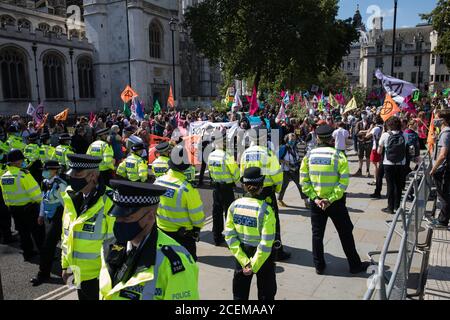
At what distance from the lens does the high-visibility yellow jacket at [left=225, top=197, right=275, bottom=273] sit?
3.60m

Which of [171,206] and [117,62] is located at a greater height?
[117,62]

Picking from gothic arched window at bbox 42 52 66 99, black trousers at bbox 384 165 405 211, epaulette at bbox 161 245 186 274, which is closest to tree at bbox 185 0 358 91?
gothic arched window at bbox 42 52 66 99

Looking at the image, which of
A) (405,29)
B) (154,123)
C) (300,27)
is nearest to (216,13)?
(300,27)

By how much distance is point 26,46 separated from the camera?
34000mm

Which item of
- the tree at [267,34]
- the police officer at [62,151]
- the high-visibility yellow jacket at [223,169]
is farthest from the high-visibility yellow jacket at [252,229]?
the tree at [267,34]

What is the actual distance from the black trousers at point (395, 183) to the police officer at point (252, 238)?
17.7 feet

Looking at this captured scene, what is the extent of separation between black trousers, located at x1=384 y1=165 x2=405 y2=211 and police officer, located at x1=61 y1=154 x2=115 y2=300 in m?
6.50

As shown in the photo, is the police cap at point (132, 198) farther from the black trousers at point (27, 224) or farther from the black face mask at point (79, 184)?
the black trousers at point (27, 224)

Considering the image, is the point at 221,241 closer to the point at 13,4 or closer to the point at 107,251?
the point at 107,251

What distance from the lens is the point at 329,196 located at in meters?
5.30

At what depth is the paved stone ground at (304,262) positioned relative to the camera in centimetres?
497

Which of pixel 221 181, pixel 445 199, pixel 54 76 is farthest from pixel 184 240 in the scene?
pixel 54 76

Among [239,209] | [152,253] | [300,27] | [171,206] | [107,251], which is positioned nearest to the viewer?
[152,253]

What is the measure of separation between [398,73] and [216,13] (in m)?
62.2
